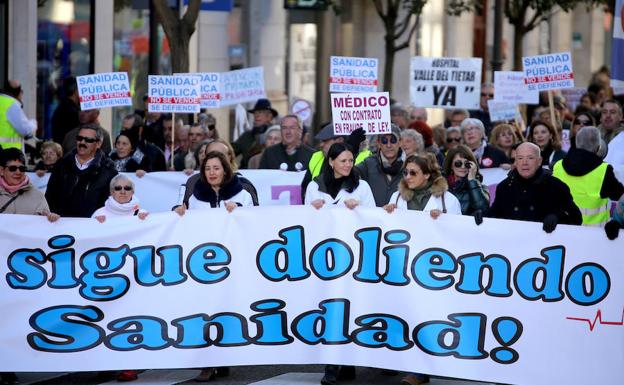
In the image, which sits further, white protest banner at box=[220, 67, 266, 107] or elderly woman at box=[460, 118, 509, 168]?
white protest banner at box=[220, 67, 266, 107]

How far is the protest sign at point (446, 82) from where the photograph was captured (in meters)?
18.7

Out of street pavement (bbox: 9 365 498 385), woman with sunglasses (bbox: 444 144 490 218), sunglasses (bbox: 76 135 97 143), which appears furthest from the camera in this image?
sunglasses (bbox: 76 135 97 143)

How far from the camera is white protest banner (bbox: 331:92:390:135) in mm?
13273

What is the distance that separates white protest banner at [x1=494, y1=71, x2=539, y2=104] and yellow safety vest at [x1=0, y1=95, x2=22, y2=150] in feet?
18.7

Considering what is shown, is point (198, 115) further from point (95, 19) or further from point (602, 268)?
point (602, 268)

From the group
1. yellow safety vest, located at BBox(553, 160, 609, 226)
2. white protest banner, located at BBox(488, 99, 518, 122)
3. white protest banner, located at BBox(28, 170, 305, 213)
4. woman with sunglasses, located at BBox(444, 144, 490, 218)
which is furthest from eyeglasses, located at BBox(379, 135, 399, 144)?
white protest banner, located at BBox(488, 99, 518, 122)

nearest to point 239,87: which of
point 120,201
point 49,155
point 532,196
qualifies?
point 49,155

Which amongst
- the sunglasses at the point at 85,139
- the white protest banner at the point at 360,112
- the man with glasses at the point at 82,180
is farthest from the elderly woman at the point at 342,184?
the white protest banner at the point at 360,112

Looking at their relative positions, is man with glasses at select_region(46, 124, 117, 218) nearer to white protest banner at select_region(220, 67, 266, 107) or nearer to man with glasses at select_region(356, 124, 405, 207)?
man with glasses at select_region(356, 124, 405, 207)

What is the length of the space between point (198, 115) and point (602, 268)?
28.5ft

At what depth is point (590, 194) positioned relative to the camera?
1156 cm

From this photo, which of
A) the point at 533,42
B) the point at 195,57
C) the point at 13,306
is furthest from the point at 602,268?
the point at 533,42

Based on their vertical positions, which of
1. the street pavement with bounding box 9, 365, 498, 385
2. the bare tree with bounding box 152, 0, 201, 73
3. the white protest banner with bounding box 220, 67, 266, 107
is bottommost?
the street pavement with bounding box 9, 365, 498, 385

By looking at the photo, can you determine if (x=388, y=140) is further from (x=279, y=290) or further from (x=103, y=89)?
(x=103, y=89)
